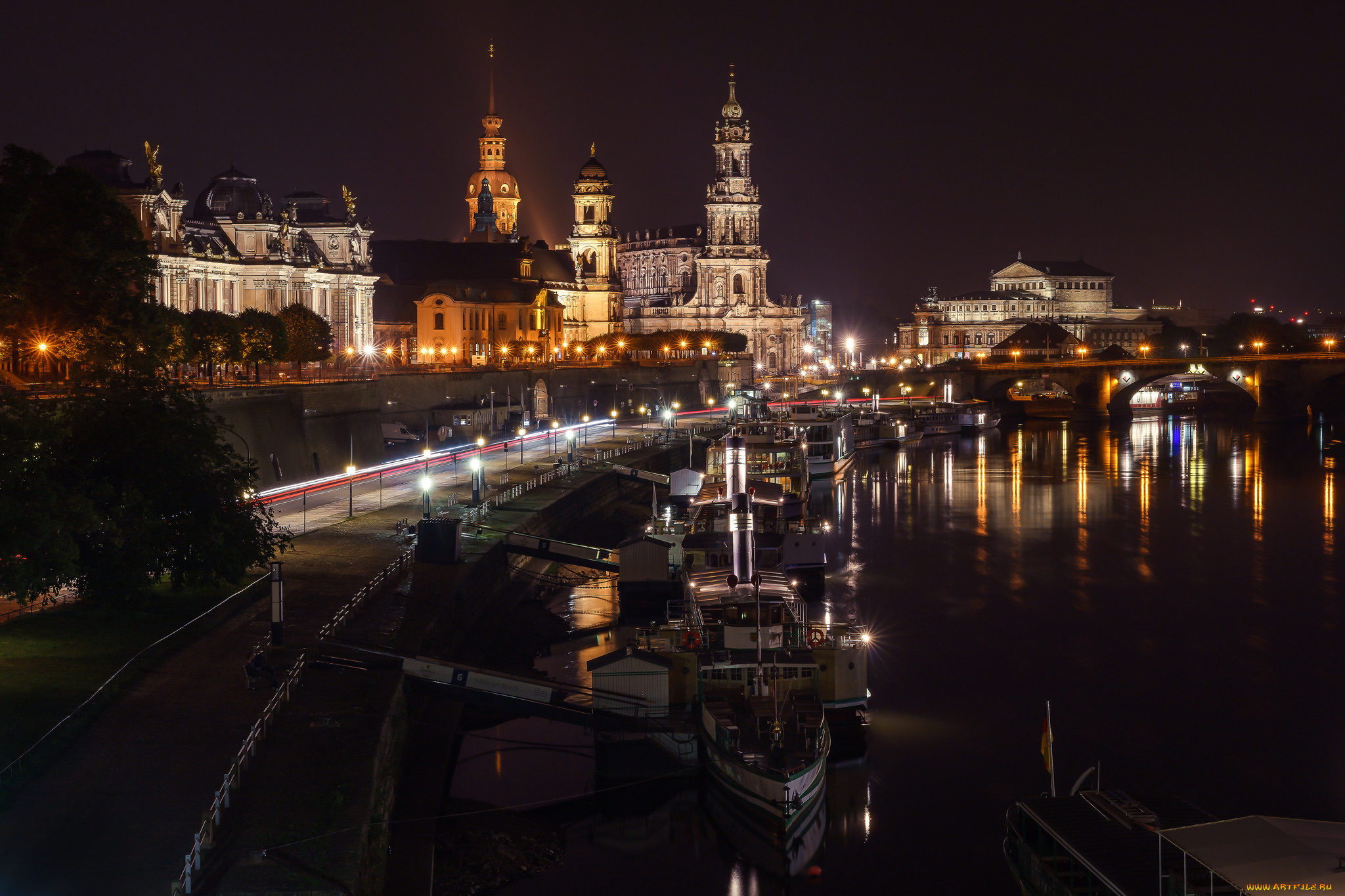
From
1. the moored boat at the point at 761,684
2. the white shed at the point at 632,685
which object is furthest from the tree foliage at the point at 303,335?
the white shed at the point at 632,685

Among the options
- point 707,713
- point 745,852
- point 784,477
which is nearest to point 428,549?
point 707,713

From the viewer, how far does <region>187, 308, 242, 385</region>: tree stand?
197 ft

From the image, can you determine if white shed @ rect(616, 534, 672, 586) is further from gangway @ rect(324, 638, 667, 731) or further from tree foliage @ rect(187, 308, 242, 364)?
tree foliage @ rect(187, 308, 242, 364)

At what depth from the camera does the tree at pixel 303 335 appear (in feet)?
245

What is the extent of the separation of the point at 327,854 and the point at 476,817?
718 centimetres

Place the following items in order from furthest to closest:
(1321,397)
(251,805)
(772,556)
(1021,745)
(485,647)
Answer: (1321,397) → (772,556) → (485,647) → (1021,745) → (251,805)

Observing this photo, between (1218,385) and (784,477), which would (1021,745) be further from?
(1218,385)

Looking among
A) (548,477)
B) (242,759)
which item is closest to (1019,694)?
(242,759)

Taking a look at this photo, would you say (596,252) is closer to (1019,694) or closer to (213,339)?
(213,339)

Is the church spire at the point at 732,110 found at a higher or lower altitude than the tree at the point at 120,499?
higher

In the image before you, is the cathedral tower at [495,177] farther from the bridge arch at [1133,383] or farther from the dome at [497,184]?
the bridge arch at [1133,383]

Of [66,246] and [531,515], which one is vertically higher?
[66,246]

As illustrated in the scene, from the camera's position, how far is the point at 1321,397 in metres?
128

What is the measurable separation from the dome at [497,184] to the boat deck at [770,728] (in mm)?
146950
